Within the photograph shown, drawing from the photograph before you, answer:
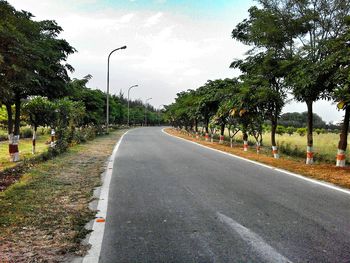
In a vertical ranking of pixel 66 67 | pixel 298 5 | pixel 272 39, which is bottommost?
pixel 66 67

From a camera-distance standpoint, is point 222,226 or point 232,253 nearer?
point 232,253

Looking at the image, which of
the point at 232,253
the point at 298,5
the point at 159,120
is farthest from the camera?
the point at 159,120

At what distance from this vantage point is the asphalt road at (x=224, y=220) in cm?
431

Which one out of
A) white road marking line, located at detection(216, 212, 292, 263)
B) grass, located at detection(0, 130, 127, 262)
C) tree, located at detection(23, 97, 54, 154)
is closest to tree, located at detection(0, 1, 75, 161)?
grass, located at detection(0, 130, 127, 262)

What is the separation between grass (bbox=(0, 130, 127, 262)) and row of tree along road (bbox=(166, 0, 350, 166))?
8311 mm

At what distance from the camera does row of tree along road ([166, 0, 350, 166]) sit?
1268 cm

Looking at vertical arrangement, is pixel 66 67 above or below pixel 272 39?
below

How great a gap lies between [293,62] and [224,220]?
11332mm

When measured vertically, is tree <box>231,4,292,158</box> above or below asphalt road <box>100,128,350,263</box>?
above

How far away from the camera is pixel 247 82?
1947 centimetres

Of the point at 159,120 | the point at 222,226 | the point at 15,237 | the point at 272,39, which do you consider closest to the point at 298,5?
the point at 272,39

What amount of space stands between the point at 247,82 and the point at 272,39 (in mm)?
2789

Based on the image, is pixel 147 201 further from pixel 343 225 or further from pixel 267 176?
pixel 267 176

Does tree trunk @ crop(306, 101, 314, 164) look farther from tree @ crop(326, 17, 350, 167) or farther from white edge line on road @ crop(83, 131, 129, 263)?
white edge line on road @ crop(83, 131, 129, 263)
